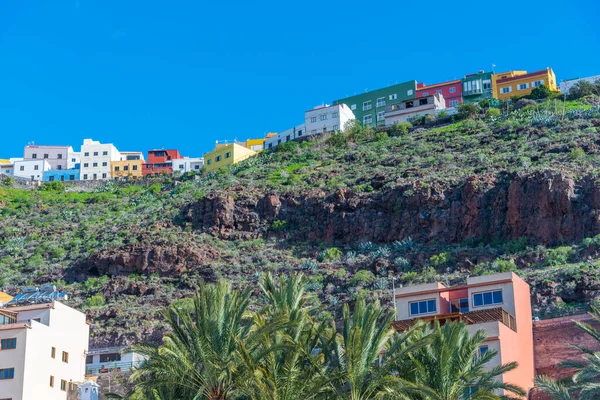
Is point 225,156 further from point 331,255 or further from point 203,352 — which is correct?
point 203,352

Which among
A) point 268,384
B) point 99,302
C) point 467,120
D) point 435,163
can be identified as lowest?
point 268,384

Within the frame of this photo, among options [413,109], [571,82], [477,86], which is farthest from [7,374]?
[477,86]

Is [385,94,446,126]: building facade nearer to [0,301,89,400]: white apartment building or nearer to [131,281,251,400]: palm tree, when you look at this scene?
[0,301,89,400]: white apartment building

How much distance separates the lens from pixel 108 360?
216 feet

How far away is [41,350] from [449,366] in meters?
24.4

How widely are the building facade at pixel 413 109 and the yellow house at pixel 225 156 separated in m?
17.5

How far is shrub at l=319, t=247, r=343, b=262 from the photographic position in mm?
85375

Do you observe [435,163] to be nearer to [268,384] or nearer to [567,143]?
[567,143]

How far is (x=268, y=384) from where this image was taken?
128 feet

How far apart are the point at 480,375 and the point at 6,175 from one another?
10751cm

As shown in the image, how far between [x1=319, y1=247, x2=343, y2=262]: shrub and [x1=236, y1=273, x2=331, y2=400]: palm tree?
140 feet

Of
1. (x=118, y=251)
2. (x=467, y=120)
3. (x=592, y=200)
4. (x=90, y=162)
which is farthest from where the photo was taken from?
(x=90, y=162)

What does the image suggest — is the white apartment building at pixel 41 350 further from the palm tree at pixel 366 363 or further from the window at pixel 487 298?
the window at pixel 487 298

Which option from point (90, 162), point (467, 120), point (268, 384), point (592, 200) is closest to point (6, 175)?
point (90, 162)
